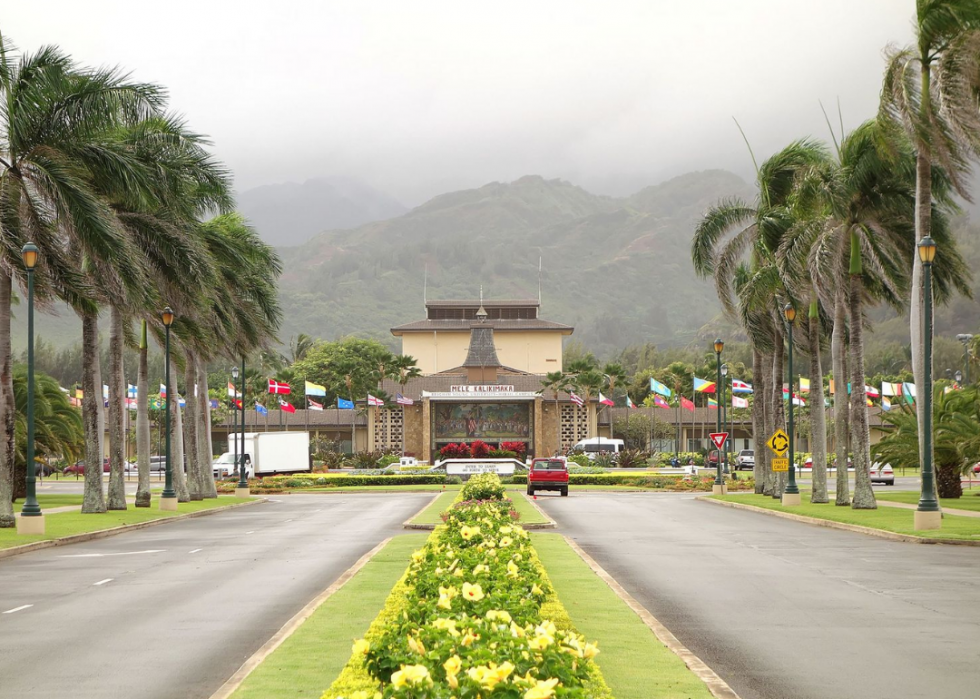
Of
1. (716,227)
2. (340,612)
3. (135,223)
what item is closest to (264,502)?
(135,223)

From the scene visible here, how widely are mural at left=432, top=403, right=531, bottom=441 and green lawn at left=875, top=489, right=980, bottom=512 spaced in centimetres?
4625

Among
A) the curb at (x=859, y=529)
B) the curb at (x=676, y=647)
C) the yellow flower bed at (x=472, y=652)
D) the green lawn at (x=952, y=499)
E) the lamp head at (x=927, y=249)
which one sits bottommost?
the green lawn at (x=952, y=499)

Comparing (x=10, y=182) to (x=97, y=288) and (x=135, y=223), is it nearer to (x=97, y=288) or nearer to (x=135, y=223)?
(x=97, y=288)

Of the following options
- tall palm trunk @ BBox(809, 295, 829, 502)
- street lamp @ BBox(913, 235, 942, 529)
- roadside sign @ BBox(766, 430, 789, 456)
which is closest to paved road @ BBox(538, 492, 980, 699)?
street lamp @ BBox(913, 235, 942, 529)

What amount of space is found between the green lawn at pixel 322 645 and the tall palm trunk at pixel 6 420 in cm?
1524

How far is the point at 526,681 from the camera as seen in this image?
5.37 m

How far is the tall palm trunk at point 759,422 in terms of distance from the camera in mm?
49375

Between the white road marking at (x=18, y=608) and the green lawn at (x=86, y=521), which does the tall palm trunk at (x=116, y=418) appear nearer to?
the green lawn at (x=86, y=521)

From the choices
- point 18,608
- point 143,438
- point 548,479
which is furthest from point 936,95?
point 143,438

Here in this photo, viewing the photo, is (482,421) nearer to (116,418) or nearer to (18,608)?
(116,418)

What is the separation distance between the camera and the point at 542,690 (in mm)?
5148

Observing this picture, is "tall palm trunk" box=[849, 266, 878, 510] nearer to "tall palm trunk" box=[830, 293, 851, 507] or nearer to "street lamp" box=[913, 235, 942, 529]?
"tall palm trunk" box=[830, 293, 851, 507]

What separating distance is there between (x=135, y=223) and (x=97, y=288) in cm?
376

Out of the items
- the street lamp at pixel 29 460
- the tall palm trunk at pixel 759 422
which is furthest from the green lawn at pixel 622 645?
the tall palm trunk at pixel 759 422
